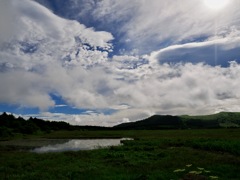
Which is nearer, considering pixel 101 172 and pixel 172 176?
pixel 172 176

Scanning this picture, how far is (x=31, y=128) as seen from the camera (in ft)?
376

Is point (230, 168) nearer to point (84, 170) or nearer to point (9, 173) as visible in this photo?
point (84, 170)

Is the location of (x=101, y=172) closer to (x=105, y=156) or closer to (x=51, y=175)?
(x=51, y=175)

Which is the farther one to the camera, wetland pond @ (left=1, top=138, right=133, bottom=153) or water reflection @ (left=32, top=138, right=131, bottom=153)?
wetland pond @ (left=1, top=138, right=133, bottom=153)

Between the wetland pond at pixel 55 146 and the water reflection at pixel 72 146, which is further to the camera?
the wetland pond at pixel 55 146

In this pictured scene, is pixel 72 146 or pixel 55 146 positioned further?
pixel 55 146

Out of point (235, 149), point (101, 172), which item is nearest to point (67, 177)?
point (101, 172)

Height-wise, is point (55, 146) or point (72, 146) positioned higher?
point (55, 146)

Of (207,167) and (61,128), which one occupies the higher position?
(61,128)

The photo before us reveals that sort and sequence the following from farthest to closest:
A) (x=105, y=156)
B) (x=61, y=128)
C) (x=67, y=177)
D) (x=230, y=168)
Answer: (x=61, y=128) → (x=105, y=156) → (x=230, y=168) → (x=67, y=177)

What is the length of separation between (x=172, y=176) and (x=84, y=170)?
799cm

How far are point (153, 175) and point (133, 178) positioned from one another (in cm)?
173

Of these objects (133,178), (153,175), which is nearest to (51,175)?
(133,178)

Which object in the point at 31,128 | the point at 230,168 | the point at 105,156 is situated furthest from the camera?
the point at 31,128
